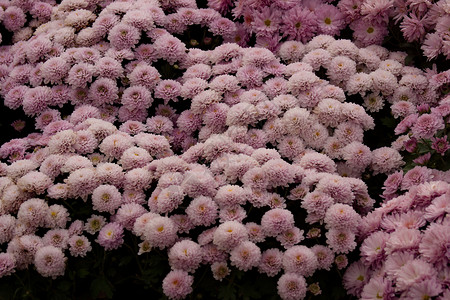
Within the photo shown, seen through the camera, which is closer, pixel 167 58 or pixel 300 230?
pixel 300 230

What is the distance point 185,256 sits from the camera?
2.80 metres

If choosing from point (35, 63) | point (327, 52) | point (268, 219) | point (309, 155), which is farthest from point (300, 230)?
point (35, 63)

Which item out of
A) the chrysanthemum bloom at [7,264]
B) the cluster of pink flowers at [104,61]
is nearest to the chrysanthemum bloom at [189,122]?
the cluster of pink flowers at [104,61]

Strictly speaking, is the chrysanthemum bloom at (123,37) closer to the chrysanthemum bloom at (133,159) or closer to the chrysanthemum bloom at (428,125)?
the chrysanthemum bloom at (133,159)

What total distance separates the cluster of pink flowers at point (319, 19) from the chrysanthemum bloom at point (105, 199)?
1.85 meters

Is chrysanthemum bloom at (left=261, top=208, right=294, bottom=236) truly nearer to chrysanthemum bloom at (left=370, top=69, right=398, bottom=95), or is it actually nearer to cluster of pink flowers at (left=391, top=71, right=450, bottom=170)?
cluster of pink flowers at (left=391, top=71, right=450, bottom=170)

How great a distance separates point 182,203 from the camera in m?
3.09

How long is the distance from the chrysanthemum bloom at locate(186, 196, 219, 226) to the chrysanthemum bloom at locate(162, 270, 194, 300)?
0.28 metres

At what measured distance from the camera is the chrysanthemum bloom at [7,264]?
2883 mm

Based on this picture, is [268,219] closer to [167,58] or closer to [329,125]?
[329,125]

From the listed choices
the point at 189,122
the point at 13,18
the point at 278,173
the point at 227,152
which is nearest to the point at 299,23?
the point at 189,122

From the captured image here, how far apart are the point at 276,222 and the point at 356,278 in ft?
1.59

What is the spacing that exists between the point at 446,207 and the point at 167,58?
2.28 m

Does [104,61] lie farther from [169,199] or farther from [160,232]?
[160,232]
